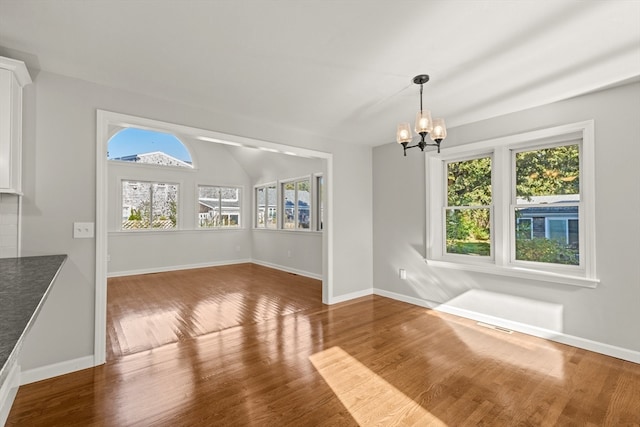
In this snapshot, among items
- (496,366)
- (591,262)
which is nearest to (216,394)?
(496,366)

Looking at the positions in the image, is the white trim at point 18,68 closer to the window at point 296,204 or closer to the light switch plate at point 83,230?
the light switch plate at point 83,230

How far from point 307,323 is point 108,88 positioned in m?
3.14

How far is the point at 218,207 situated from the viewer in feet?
25.7

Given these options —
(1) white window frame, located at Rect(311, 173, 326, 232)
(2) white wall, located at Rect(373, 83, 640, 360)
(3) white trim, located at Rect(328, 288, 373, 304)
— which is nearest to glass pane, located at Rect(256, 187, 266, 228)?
(1) white window frame, located at Rect(311, 173, 326, 232)

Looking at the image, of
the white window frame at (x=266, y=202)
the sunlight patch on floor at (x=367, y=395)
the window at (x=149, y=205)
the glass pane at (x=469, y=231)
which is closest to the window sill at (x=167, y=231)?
the window at (x=149, y=205)

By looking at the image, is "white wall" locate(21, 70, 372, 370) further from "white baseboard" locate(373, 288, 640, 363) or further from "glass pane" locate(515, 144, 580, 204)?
"glass pane" locate(515, 144, 580, 204)

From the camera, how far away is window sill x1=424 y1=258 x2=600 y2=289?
9.32 ft

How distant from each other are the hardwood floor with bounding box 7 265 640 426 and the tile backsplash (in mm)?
1038

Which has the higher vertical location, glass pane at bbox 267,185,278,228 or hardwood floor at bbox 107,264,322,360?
glass pane at bbox 267,185,278,228

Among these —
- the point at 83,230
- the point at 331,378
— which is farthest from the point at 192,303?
the point at 331,378

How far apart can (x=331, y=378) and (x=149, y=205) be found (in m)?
6.19

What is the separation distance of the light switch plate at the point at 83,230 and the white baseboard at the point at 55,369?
1.03 metres

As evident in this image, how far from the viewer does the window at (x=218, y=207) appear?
7559 mm

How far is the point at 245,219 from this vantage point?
8.20m
